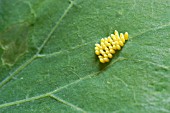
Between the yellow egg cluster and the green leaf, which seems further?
the yellow egg cluster

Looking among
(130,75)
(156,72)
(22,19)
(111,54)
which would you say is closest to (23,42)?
(22,19)

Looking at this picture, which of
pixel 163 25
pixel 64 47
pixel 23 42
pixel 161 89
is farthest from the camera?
pixel 23 42

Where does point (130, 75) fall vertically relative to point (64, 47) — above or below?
below

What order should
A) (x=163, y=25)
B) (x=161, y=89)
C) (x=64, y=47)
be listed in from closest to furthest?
(x=161, y=89) → (x=163, y=25) → (x=64, y=47)

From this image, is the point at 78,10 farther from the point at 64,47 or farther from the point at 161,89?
the point at 161,89

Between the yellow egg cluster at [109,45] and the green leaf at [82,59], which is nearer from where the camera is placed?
the green leaf at [82,59]
